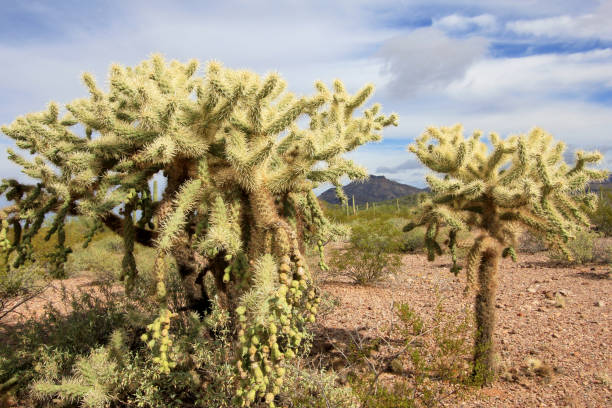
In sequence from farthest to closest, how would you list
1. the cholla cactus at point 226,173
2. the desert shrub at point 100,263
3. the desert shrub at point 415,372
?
the desert shrub at point 100,263
the desert shrub at point 415,372
the cholla cactus at point 226,173

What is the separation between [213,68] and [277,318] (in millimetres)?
1654

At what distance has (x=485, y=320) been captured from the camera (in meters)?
4.63

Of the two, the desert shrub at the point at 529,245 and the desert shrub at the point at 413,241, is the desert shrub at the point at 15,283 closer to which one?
the desert shrub at the point at 413,241

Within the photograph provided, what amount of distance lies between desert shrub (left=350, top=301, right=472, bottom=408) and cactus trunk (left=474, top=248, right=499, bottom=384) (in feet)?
0.47

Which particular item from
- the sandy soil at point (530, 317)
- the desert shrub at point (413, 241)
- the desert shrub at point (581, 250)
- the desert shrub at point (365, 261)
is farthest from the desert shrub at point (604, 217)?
the desert shrub at point (365, 261)

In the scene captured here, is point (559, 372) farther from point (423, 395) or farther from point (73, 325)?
point (73, 325)

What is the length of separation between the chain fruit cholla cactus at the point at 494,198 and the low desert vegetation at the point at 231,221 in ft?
0.06

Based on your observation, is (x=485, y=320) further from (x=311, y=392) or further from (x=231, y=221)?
(x=231, y=221)

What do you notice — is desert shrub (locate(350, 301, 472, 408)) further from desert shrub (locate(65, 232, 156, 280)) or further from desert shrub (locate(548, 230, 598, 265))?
desert shrub (locate(65, 232, 156, 280))

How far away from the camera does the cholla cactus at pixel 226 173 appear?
2.40 m

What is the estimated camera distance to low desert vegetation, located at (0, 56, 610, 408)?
101 inches

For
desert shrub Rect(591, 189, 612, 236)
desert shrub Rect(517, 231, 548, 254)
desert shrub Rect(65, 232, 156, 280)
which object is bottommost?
desert shrub Rect(65, 232, 156, 280)

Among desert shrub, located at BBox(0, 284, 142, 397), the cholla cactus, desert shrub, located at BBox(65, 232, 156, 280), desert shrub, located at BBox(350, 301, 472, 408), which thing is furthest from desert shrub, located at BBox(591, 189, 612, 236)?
desert shrub, located at BBox(0, 284, 142, 397)

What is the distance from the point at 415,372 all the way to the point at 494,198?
204 cm
